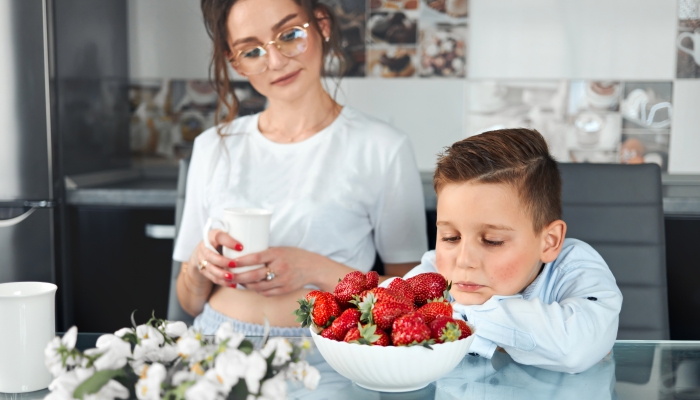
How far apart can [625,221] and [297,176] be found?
73cm

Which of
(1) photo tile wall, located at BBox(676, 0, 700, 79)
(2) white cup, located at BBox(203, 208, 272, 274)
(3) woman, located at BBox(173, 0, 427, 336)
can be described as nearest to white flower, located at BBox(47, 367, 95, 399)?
(2) white cup, located at BBox(203, 208, 272, 274)

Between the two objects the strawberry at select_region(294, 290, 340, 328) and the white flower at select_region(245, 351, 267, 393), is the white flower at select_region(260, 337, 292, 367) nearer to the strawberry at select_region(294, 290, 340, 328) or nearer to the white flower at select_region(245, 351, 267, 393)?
the white flower at select_region(245, 351, 267, 393)

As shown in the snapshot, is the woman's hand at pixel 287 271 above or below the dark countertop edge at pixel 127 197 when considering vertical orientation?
below

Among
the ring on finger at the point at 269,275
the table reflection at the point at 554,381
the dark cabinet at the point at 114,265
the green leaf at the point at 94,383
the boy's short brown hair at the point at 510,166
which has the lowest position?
the dark cabinet at the point at 114,265

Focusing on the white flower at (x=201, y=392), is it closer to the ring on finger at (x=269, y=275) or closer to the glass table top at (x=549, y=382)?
the glass table top at (x=549, y=382)

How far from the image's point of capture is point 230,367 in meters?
0.58

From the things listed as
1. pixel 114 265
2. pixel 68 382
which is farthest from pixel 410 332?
pixel 114 265

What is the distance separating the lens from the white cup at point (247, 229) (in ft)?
4.17

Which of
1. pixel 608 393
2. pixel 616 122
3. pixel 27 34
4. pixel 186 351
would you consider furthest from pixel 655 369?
pixel 27 34

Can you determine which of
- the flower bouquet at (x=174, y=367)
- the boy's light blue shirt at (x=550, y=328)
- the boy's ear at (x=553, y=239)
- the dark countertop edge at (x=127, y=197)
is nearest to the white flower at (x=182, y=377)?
the flower bouquet at (x=174, y=367)

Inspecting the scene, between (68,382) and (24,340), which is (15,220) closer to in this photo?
(24,340)

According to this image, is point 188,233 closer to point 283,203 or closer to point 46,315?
point 283,203

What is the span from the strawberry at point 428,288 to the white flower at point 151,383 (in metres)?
0.42

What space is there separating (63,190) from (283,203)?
0.99 metres
